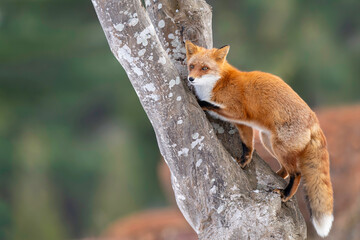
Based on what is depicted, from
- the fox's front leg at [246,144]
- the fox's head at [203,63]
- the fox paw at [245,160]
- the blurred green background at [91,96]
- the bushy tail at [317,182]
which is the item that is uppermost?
the fox's head at [203,63]

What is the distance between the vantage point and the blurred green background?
30.9 feet

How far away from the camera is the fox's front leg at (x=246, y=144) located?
104 inches

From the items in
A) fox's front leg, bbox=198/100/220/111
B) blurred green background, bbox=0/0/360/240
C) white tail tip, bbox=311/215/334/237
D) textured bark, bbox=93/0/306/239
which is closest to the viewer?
textured bark, bbox=93/0/306/239

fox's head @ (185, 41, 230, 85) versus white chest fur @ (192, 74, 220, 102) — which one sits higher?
fox's head @ (185, 41, 230, 85)

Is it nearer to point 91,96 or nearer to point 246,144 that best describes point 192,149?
→ point 246,144

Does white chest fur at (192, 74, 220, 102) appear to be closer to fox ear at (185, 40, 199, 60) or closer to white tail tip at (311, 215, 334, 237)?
fox ear at (185, 40, 199, 60)

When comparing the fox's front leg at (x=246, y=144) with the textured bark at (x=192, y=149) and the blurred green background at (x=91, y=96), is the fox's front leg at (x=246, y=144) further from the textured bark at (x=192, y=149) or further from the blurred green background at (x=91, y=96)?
the blurred green background at (x=91, y=96)

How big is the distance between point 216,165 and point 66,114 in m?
8.09

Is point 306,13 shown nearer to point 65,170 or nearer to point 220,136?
point 65,170

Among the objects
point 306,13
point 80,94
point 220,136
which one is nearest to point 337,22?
point 306,13

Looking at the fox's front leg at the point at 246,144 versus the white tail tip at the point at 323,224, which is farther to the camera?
the fox's front leg at the point at 246,144

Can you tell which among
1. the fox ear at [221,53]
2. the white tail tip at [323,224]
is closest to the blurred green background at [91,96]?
the fox ear at [221,53]

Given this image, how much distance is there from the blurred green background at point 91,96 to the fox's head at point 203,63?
6.65 meters

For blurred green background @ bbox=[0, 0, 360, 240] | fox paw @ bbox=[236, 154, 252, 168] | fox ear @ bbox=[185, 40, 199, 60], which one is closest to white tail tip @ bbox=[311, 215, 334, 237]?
fox paw @ bbox=[236, 154, 252, 168]
